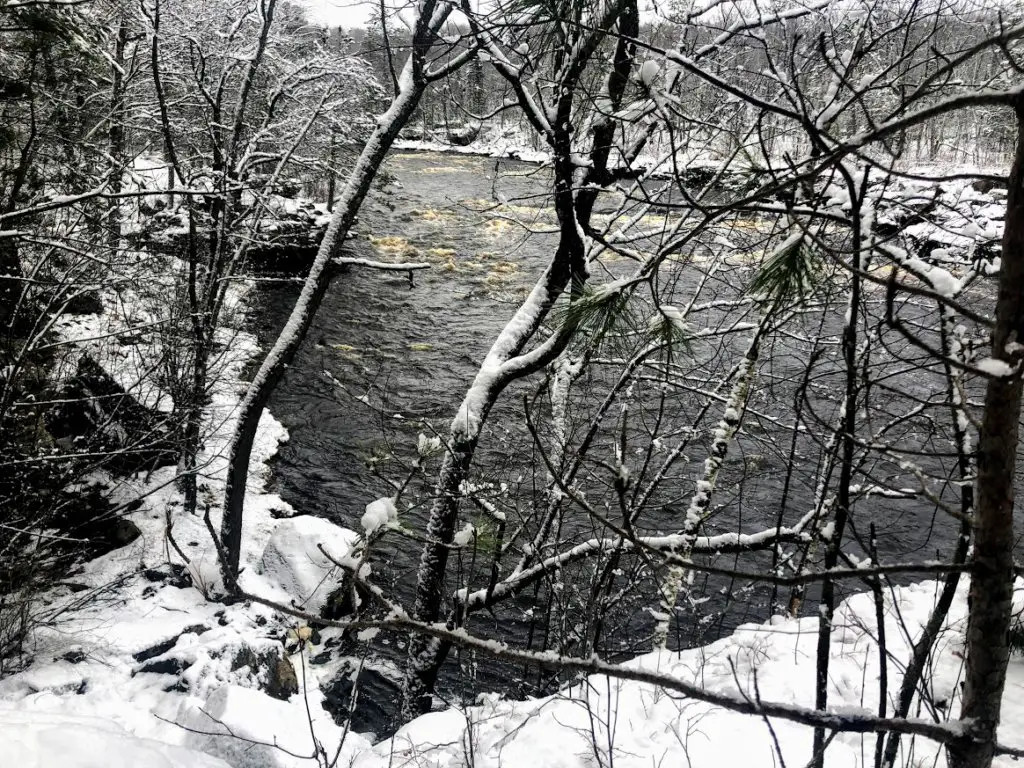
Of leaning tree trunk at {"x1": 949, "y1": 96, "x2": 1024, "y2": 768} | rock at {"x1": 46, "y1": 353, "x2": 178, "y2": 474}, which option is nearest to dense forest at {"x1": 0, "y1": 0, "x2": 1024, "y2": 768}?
leaning tree trunk at {"x1": 949, "y1": 96, "x2": 1024, "y2": 768}

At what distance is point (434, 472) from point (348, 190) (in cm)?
508

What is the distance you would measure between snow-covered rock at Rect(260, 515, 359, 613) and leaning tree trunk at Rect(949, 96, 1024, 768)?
309 inches

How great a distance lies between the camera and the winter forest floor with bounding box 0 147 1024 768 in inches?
103

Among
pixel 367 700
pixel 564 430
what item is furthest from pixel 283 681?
pixel 564 430

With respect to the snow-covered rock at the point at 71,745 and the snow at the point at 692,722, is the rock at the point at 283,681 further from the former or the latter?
the snow-covered rock at the point at 71,745

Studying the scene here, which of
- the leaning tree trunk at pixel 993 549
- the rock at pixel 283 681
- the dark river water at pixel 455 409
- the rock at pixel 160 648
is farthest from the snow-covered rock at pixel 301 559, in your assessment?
the leaning tree trunk at pixel 993 549

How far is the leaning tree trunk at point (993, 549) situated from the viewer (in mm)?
984

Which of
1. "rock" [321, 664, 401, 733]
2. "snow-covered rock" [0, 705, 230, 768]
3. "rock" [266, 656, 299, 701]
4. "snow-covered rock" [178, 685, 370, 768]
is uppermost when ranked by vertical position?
"snow-covered rock" [0, 705, 230, 768]

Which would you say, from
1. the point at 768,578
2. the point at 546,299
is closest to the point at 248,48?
the point at 546,299

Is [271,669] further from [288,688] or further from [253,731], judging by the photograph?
[253,731]

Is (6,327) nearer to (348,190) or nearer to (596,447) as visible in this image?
(348,190)

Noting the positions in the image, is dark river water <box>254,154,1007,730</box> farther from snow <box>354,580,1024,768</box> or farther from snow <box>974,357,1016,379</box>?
snow <box>974,357,1016,379</box>

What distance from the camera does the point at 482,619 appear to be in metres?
8.01

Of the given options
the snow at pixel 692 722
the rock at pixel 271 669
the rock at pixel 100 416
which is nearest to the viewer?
the snow at pixel 692 722
